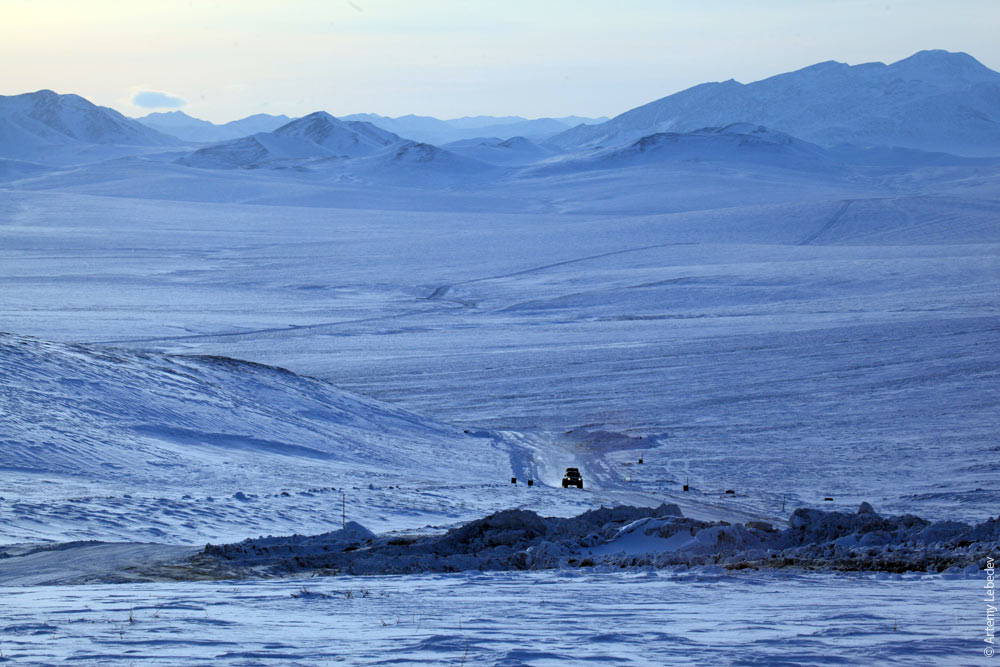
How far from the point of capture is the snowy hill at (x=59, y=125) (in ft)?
409

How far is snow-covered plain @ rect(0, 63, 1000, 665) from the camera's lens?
4.29 meters

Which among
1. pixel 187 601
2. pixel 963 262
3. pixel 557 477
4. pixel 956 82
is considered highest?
pixel 956 82

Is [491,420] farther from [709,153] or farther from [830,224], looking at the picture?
[709,153]

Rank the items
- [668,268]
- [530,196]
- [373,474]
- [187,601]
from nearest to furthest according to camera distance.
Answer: [187,601], [373,474], [668,268], [530,196]

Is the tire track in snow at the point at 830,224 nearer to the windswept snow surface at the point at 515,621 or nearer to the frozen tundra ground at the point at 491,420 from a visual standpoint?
the frozen tundra ground at the point at 491,420

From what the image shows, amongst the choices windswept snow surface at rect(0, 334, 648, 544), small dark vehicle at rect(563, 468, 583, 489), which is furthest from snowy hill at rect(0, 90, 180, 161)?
small dark vehicle at rect(563, 468, 583, 489)

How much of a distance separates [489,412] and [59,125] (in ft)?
451

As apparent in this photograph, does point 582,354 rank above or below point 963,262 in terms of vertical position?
below

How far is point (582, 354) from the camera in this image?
863 inches

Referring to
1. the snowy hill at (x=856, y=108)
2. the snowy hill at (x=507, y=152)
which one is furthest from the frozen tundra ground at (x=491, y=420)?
the snowy hill at (x=856, y=108)

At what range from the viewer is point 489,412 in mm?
17453

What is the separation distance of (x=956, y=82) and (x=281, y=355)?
503ft

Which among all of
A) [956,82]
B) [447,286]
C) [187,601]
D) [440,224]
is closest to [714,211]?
[440,224]

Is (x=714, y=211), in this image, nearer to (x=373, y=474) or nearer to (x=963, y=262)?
(x=963, y=262)
